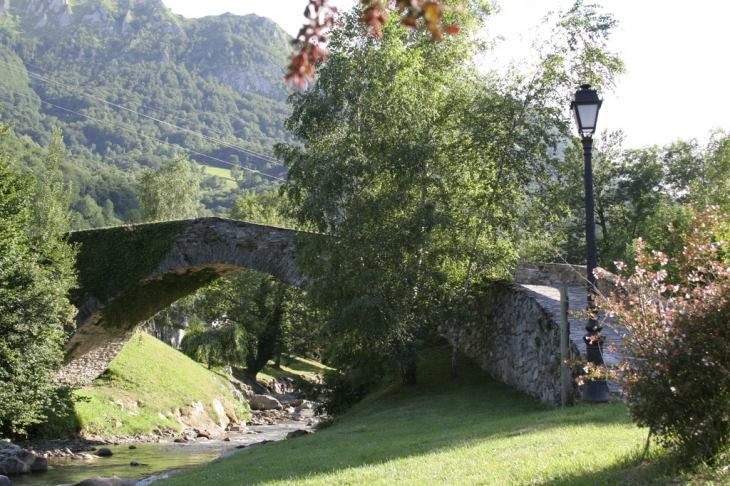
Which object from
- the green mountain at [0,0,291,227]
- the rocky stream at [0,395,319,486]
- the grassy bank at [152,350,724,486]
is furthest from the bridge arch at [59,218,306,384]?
the green mountain at [0,0,291,227]

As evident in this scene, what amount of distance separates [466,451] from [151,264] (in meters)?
13.2

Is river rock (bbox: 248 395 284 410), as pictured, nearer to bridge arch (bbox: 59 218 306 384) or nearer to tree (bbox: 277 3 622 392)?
bridge arch (bbox: 59 218 306 384)

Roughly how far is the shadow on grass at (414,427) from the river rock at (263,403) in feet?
43.4

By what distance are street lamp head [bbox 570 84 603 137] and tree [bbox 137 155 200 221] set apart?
103ft

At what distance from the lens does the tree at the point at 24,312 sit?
550 inches

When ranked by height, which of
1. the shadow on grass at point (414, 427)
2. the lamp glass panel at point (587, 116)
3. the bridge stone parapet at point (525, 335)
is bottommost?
the shadow on grass at point (414, 427)

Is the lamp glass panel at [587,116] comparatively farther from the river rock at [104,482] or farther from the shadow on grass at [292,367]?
the shadow on grass at [292,367]

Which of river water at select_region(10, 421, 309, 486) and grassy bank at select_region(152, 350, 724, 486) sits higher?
grassy bank at select_region(152, 350, 724, 486)

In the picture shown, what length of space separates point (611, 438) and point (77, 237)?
16.7 meters

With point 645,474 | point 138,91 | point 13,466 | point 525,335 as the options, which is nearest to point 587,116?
point 645,474

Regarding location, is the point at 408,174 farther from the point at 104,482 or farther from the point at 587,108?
the point at 104,482

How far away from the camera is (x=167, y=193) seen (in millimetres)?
37844

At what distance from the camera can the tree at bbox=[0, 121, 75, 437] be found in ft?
45.8

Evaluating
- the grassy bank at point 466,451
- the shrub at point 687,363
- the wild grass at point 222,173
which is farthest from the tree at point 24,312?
the wild grass at point 222,173
